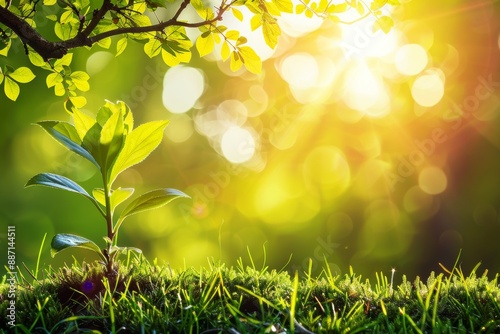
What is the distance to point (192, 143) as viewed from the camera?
9.02 metres

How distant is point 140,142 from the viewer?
2031 millimetres

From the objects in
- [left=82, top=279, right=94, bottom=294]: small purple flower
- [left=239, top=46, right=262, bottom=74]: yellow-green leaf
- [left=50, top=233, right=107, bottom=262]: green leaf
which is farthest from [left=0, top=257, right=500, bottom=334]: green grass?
[left=239, top=46, right=262, bottom=74]: yellow-green leaf

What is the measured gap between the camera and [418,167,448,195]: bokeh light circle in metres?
8.20

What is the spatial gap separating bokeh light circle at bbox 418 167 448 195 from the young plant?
23.3 ft

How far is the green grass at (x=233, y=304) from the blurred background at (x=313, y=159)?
523 centimetres

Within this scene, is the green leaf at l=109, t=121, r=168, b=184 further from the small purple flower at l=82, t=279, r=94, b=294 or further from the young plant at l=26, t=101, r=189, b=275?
the small purple flower at l=82, t=279, r=94, b=294

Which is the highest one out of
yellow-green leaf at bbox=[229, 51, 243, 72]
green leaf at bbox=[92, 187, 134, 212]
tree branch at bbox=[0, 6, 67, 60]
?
yellow-green leaf at bbox=[229, 51, 243, 72]

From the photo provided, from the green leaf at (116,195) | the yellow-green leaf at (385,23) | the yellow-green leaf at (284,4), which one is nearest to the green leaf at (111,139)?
the green leaf at (116,195)

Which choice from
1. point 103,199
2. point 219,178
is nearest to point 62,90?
point 103,199

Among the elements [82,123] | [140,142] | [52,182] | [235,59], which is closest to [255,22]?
[235,59]

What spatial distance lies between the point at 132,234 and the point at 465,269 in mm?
5774

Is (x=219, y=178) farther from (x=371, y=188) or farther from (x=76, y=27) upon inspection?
(x=76, y=27)

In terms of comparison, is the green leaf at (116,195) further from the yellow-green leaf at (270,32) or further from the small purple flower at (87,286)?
the yellow-green leaf at (270,32)

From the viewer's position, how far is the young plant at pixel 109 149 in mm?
1920
